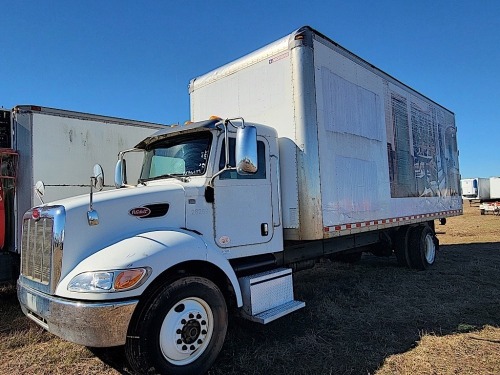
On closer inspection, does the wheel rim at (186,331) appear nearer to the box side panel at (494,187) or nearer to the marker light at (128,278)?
the marker light at (128,278)

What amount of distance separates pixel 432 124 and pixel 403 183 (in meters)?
2.72

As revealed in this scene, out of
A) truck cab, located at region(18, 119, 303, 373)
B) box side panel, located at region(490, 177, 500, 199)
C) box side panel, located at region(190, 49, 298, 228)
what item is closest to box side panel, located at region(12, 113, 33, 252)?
truck cab, located at region(18, 119, 303, 373)

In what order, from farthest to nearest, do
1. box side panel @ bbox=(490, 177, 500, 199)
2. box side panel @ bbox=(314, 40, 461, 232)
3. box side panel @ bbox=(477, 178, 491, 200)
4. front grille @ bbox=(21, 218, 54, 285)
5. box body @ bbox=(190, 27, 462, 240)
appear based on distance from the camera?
box side panel @ bbox=(477, 178, 491, 200) → box side panel @ bbox=(490, 177, 500, 199) → box side panel @ bbox=(314, 40, 461, 232) → box body @ bbox=(190, 27, 462, 240) → front grille @ bbox=(21, 218, 54, 285)

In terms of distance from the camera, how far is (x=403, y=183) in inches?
301

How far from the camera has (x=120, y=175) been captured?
17.7 ft

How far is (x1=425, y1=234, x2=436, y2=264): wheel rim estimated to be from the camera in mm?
9045

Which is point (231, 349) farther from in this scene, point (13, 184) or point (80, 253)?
point (13, 184)

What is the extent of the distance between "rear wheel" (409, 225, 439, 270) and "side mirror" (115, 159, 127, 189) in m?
6.62

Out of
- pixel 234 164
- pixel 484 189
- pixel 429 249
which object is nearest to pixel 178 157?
pixel 234 164

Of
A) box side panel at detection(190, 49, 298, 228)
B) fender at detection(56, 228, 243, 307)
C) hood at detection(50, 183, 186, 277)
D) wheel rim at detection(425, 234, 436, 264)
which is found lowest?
wheel rim at detection(425, 234, 436, 264)

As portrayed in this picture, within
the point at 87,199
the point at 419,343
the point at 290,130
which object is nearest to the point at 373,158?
the point at 290,130

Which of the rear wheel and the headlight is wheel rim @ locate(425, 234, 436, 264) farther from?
the headlight

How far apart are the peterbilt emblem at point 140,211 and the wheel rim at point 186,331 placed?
0.96 meters

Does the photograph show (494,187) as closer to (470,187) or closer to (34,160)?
(470,187)
